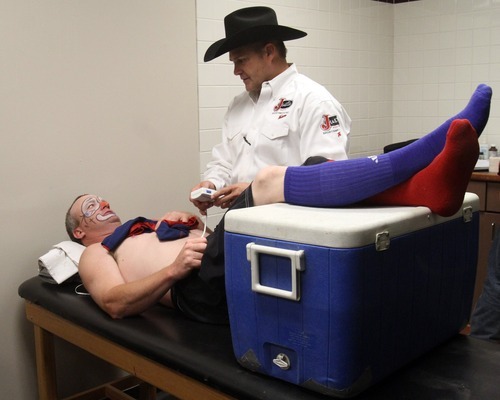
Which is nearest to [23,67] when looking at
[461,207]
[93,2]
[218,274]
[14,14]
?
[14,14]

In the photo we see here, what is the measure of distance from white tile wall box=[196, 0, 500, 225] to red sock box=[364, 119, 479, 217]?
2504mm

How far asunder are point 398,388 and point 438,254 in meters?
0.39

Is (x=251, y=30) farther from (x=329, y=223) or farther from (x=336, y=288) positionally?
(x=336, y=288)

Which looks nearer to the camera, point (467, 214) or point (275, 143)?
point (467, 214)

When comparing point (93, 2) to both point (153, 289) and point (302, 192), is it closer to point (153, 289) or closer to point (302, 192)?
point (153, 289)

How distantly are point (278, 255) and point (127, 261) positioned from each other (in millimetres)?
1079

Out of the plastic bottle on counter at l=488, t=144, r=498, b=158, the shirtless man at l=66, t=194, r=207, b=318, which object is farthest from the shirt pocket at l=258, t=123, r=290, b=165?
the plastic bottle on counter at l=488, t=144, r=498, b=158

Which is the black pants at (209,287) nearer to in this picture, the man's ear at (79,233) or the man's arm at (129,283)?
the man's arm at (129,283)

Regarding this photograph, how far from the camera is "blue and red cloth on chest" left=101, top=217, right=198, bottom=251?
2463mm

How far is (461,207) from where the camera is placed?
179cm

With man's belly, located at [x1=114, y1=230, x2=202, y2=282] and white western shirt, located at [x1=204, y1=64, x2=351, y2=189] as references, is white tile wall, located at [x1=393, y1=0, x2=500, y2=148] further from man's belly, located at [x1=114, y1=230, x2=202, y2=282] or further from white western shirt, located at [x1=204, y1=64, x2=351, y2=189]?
man's belly, located at [x1=114, y1=230, x2=202, y2=282]

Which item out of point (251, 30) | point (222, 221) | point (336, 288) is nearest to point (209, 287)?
point (222, 221)

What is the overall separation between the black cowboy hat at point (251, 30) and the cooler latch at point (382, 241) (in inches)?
60.9

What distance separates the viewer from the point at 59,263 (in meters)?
2.63
